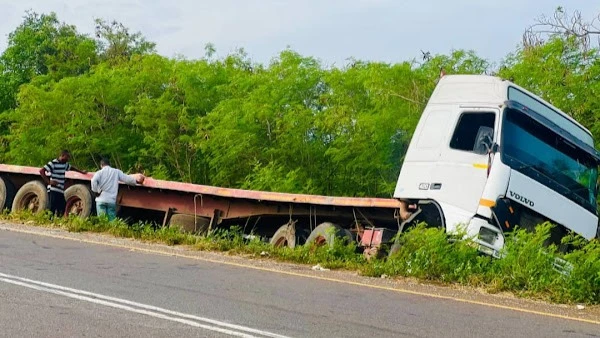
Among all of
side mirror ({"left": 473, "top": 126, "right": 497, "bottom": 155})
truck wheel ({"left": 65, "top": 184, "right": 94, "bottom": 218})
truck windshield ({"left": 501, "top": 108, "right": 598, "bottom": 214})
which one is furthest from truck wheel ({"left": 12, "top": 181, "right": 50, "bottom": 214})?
truck windshield ({"left": 501, "top": 108, "right": 598, "bottom": 214})

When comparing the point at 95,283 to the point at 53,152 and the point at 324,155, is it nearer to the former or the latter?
the point at 324,155

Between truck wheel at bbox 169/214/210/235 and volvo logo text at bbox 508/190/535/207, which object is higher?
volvo logo text at bbox 508/190/535/207

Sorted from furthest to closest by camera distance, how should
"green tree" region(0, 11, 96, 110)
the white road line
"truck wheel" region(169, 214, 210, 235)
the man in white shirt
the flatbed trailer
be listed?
"green tree" region(0, 11, 96, 110)
the man in white shirt
"truck wheel" region(169, 214, 210, 235)
the flatbed trailer
the white road line

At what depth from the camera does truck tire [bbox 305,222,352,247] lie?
12.3 m

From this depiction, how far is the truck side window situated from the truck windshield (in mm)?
283

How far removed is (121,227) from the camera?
1433 centimetres

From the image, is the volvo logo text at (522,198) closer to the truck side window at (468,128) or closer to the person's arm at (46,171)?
the truck side window at (468,128)

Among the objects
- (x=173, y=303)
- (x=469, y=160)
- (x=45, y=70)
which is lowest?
(x=173, y=303)

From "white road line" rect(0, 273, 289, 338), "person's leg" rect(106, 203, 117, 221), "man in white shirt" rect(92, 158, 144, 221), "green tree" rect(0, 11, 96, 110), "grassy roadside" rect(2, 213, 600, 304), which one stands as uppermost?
"green tree" rect(0, 11, 96, 110)

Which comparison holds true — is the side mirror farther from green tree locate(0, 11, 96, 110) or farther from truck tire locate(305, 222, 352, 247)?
green tree locate(0, 11, 96, 110)

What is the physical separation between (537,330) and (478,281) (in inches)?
102

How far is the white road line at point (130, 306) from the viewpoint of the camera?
6.54 metres

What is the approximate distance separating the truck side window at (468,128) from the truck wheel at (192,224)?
5584 mm

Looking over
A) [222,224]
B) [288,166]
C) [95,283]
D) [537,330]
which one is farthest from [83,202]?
[537,330]
